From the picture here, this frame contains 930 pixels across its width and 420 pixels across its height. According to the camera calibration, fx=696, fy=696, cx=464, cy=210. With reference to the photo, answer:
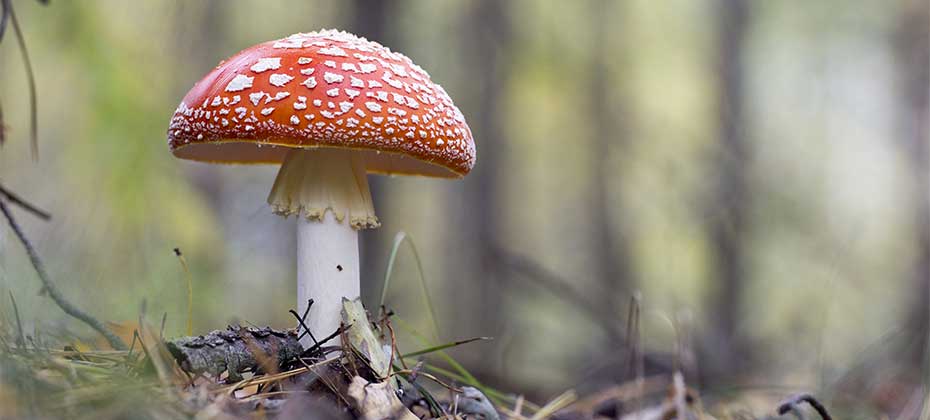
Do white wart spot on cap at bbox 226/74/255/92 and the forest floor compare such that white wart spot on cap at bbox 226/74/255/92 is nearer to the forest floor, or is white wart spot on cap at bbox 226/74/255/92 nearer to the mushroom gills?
the mushroom gills

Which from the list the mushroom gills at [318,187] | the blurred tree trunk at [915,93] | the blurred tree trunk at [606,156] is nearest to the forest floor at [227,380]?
the mushroom gills at [318,187]

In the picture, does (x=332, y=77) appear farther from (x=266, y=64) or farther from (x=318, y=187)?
(x=318, y=187)

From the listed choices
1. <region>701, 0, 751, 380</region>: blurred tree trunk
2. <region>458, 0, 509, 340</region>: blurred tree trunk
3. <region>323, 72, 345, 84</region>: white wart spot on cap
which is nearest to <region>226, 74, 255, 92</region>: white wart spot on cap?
<region>323, 72, 345, 84</region>: white wart spot on cap

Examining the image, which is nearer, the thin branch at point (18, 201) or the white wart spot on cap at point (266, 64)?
the thin branch at point (18, 201)

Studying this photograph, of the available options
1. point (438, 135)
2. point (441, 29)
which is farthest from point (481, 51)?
point (438, 135)

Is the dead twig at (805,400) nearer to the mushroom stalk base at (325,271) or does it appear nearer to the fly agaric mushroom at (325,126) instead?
the fly agaric mushroom at (325,126)

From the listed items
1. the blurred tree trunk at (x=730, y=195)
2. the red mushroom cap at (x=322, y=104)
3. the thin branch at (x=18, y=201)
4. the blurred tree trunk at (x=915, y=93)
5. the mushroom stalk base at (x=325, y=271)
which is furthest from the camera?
the blurred tree trunk at (x=915, y=93)

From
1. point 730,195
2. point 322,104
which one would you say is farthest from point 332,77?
point 730,195
